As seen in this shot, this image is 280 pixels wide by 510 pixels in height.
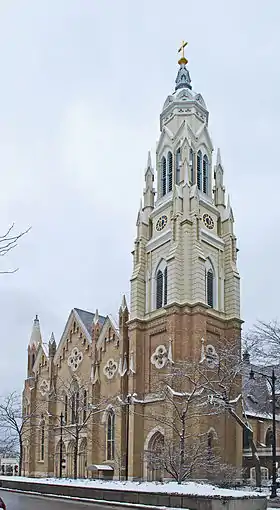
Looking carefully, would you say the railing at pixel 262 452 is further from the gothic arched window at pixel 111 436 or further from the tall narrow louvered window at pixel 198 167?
the tall narrow louvered window at pixel 198 167

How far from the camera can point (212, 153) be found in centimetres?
6041

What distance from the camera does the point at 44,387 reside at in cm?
6556

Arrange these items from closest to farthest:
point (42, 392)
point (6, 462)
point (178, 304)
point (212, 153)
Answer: point (178, 304)
point (212, 153)
point (42, 392)
point (6, 462)

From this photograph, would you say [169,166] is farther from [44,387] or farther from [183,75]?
[44,387]

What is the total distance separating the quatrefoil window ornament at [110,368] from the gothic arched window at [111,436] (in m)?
3.34

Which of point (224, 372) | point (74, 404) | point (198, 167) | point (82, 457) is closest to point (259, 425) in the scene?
point (82, 457)

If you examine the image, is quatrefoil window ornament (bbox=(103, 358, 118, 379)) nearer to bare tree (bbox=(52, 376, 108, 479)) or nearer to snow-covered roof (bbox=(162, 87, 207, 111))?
bare tree (bbox=(52, 376, 108, 479))

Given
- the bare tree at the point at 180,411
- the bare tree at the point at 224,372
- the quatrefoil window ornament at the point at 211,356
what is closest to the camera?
the bare tree at the point at 224,372

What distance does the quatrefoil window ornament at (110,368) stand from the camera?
178 feet

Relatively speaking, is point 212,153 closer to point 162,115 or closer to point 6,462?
point 162,115

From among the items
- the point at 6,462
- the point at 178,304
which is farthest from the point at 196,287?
the point at 6,462

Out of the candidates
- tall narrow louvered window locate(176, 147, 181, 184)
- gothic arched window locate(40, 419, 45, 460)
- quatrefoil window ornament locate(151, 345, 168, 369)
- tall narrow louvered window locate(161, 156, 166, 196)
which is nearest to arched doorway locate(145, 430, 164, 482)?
quatrefoil window ornament locate(151, 345, 168, 369)

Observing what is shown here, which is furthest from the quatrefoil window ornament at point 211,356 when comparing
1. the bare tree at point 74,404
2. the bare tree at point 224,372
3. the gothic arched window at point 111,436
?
the bare tree at point 74,404

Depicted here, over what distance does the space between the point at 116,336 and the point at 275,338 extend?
89.4ft
